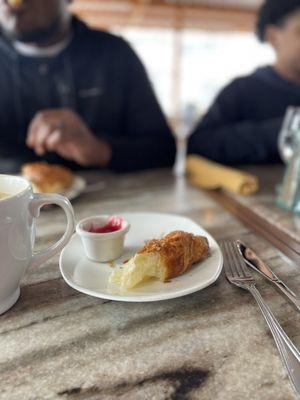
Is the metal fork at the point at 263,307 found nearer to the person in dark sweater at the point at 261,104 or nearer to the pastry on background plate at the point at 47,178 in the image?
the pastry on background plate at the point at 47,178

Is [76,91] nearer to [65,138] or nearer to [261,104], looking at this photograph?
[65,138]

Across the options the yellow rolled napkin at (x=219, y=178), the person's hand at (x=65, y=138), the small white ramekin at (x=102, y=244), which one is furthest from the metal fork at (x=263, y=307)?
the person's hand at (x=65, y=138)

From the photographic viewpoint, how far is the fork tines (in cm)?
48

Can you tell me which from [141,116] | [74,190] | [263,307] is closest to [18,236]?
[263,307]

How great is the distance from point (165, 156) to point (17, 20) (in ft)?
2.42

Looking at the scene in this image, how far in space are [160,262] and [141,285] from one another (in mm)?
39

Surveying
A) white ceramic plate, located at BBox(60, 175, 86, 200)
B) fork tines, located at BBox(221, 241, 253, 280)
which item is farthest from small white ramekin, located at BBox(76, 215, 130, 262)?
white ceramic plate, located at BBox(60, 175, 86, 200)

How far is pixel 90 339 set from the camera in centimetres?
37

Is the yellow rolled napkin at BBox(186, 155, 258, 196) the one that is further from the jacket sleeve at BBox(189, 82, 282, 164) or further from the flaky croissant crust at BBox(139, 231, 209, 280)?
the flaky croissant crust at BBox(139, 231, 209, 280)

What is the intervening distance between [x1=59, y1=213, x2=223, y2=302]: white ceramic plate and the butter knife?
0.19 ft

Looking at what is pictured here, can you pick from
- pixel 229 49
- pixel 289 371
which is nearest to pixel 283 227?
pixel 289 371

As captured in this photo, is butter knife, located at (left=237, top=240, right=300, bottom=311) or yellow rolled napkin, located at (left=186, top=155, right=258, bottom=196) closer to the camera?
butter knife, located at (left=237, top=240, right=300, bottom=311)

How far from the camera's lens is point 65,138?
1.03 m

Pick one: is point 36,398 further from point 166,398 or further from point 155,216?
point 155,216
